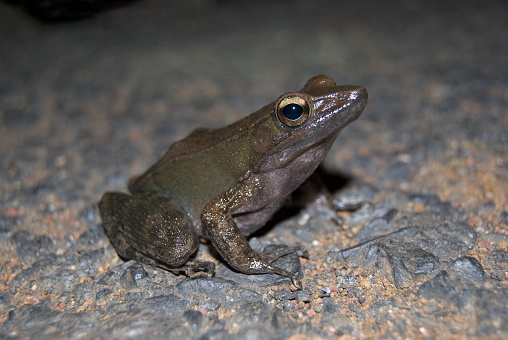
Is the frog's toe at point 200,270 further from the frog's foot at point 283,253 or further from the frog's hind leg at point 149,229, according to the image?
the frog's foot at point 283,253

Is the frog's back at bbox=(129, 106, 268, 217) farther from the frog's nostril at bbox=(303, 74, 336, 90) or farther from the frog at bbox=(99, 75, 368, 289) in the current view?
the frog's nostril at bbox=(303, 74, 336, 90)

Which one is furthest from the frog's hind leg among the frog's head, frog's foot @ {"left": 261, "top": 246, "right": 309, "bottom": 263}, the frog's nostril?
the frog's nostril

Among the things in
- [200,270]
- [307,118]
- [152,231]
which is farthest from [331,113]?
[152,231]

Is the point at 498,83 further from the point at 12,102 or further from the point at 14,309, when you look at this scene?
the point at 12,102

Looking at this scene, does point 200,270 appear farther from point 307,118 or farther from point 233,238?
point 307,118

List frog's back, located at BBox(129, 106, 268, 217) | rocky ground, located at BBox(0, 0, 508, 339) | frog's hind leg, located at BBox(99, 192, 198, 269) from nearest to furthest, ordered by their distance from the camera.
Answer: rocky ground, located at BBox(0, 0, 508, 339) < frog's hind leg, located at BBox(99, 192, 198, 269) < frog's back, located at BBox(129, 106, 268, 217)

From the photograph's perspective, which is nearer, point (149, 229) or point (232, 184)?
point (149, 229)
